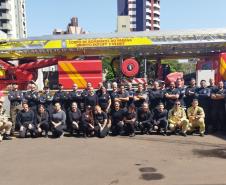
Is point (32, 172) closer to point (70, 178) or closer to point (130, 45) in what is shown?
point (70, 178)

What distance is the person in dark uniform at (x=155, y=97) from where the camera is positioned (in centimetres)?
1150

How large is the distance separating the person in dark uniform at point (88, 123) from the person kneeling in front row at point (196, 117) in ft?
9.66

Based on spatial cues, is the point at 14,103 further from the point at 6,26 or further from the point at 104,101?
the point at 6,26

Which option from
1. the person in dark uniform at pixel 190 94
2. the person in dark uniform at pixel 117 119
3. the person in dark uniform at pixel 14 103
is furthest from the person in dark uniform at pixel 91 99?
the person in dark uniform at pixel 190 94

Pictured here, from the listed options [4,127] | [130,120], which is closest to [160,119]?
[130,120]

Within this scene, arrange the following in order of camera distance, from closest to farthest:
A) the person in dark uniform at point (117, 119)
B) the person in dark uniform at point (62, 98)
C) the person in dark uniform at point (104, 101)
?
1. the person in dark uniform at point (117, 119)
2. the person in dark uniform at point (104, 101)
3. the person in dark uniform at point (62, 98)

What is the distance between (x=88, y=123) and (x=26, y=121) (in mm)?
1904

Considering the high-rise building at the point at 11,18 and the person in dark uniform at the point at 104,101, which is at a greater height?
the high-rise building at the point at 11,18

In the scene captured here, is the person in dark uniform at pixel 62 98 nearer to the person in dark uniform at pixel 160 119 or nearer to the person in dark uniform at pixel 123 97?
the person in dark uniform at pixel 123 97

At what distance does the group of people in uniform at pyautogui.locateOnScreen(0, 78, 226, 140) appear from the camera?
1107 cm

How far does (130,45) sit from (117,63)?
206cm

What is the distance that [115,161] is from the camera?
317 inches

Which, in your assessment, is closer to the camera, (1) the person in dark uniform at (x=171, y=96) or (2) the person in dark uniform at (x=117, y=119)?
(2) the person in dark uniform at (x=117, y=119)

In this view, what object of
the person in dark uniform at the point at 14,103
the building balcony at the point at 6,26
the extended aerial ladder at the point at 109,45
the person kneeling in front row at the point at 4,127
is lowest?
the person kneeling in front row at the point at 4,127
